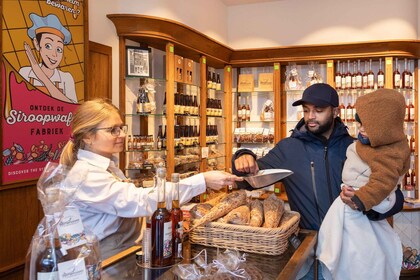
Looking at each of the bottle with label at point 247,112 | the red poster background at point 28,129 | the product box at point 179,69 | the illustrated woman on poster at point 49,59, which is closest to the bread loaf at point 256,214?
the red poster background at point 28,129

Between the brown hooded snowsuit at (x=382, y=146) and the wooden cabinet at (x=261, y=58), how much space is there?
2.35 meters

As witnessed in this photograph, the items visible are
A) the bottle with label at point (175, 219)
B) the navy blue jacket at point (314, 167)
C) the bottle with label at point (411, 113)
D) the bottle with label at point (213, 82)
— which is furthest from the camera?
the bottle with label at point (213, 82)

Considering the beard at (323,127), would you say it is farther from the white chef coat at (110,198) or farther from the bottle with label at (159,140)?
the bottle with label at (159,140)

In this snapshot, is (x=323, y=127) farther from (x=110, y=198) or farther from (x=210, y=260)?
(x=110, y=198)

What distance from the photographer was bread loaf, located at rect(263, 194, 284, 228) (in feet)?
5.20

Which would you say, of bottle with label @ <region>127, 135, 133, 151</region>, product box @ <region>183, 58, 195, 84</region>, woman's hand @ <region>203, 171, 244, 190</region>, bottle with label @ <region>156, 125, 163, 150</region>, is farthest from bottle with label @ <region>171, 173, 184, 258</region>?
product box @ <region>183, 58, 195, 84</region>

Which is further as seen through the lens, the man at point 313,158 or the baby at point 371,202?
the man at point 313,158

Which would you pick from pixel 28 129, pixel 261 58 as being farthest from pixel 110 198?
pixel 261 58

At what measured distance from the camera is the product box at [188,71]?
165 inches

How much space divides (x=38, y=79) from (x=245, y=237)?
2.04 metres

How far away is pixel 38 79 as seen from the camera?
281cm

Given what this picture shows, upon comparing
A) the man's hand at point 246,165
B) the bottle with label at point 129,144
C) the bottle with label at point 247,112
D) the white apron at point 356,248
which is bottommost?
the white apron at point 356,248

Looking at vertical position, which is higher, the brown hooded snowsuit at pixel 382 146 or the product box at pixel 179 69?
the product box at pixel 179 69

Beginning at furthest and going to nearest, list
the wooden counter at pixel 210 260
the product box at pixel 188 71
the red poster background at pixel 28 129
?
the product box at pixel 188 71 → the red poster background at pixel 28 129 → the wooden counter at pixel 210 260
